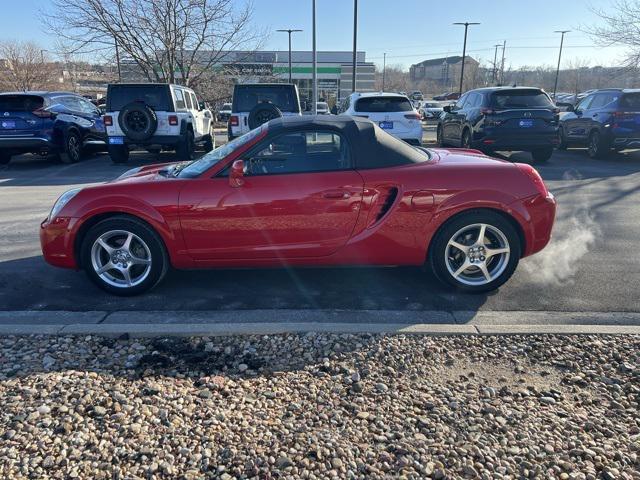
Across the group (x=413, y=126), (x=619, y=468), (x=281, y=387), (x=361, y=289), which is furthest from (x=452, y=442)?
(x=413, y=126)

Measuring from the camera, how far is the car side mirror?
3945 mm

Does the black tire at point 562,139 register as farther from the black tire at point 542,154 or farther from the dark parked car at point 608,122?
the black tire at point 542,154

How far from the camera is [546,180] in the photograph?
9938 mm

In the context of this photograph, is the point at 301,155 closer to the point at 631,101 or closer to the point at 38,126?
the point at 38,126

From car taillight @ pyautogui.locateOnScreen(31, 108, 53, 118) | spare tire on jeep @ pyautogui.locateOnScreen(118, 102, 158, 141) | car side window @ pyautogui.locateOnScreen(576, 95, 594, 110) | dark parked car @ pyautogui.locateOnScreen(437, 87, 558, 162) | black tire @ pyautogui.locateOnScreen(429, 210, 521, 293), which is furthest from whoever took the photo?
car side window @ pyautogui.locateOnScreen(576, 95, 594, 110)

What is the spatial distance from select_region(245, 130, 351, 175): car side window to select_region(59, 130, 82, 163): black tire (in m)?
10.3

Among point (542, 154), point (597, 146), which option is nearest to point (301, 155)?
point (542, 154)

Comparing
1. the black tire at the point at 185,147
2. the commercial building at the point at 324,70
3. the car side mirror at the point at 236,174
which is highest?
the commercial building at the point at 324,70

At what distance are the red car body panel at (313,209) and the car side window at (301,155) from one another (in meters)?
0.10

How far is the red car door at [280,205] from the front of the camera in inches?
158

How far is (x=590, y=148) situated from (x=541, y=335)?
12.3m

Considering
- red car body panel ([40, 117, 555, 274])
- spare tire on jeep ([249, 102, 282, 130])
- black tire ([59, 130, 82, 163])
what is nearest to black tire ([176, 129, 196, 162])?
spare tire on jeep ([249, 102, 282, 130])

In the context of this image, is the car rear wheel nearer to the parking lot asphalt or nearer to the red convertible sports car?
the parking lot asphalt

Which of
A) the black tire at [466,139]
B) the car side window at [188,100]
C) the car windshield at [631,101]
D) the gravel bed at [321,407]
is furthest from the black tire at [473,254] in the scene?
the car windshield at [631,101]
